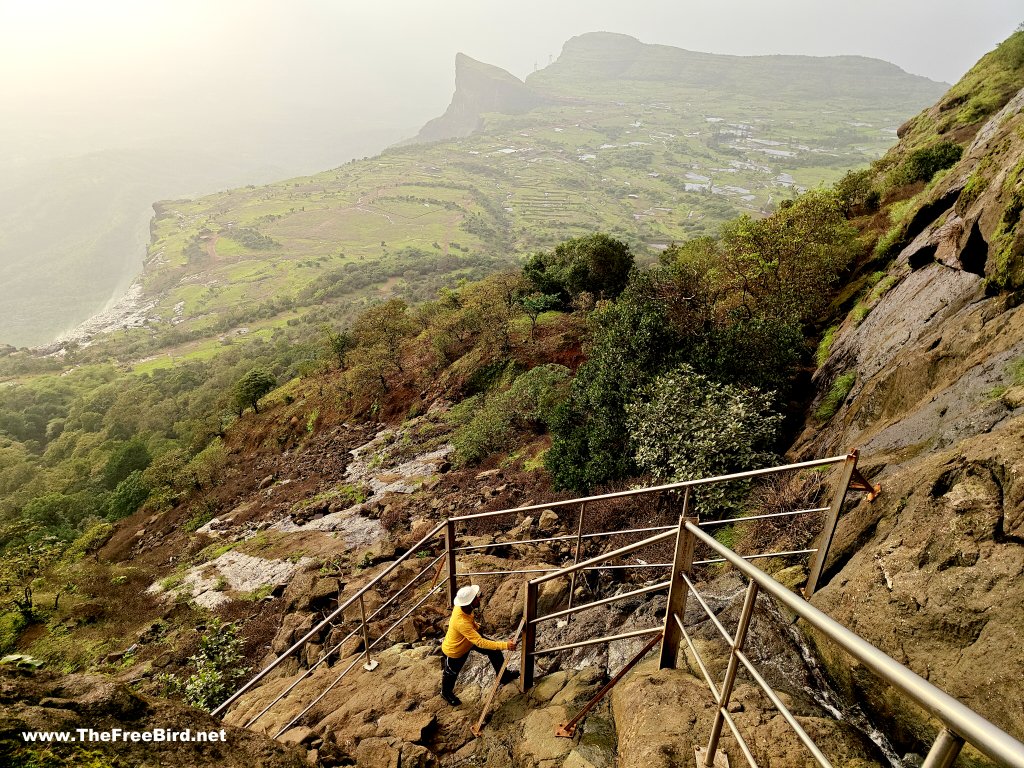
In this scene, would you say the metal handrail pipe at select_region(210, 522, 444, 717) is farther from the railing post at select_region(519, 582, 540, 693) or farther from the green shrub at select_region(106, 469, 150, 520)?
the green shrub at select_region(106, 469, 150, 520)

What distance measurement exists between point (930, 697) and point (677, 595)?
2.69 metres

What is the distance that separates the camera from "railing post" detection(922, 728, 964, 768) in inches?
51.4

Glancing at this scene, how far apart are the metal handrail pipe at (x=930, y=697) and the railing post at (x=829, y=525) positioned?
10.2 feet

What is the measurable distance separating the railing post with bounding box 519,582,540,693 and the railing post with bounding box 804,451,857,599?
2932 mm

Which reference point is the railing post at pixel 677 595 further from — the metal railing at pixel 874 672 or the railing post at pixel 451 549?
the railing post at pixel 451 549

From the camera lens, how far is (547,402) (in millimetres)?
19984

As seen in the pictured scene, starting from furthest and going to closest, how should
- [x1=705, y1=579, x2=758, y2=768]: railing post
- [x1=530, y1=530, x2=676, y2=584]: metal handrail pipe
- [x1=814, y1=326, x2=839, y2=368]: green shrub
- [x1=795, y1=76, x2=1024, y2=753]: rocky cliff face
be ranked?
[x1=814, y1=326, x2=839, y2=368]: green shrub, [x1=530, y1=530, x2=676, y2=584]: metal handrail pipe, [x1=795, y1=76, x2=1024, y2=753]: rocky cliff face, [x1=705, y1=579, x2=758, y2=768]: railing post

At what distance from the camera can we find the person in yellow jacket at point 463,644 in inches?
213

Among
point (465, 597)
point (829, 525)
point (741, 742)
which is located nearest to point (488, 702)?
point (465, 597)

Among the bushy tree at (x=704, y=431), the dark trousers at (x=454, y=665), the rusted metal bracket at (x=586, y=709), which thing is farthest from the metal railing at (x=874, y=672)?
the bushy tree at (x=704, y=431)

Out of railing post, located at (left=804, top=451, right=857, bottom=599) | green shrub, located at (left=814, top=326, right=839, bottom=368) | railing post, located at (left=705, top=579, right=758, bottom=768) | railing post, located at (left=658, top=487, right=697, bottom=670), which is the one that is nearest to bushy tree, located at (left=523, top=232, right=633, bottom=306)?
green shrub, located at (left=814, top=326, right=839, bottom=368)

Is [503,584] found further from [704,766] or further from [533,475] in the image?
[533,475]

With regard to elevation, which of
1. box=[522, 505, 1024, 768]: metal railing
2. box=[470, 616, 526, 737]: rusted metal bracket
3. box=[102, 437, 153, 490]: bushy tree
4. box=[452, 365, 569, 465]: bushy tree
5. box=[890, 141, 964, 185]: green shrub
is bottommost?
box=[102, 437, 153, 490]: bushy tree

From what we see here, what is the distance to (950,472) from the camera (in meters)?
4.45
